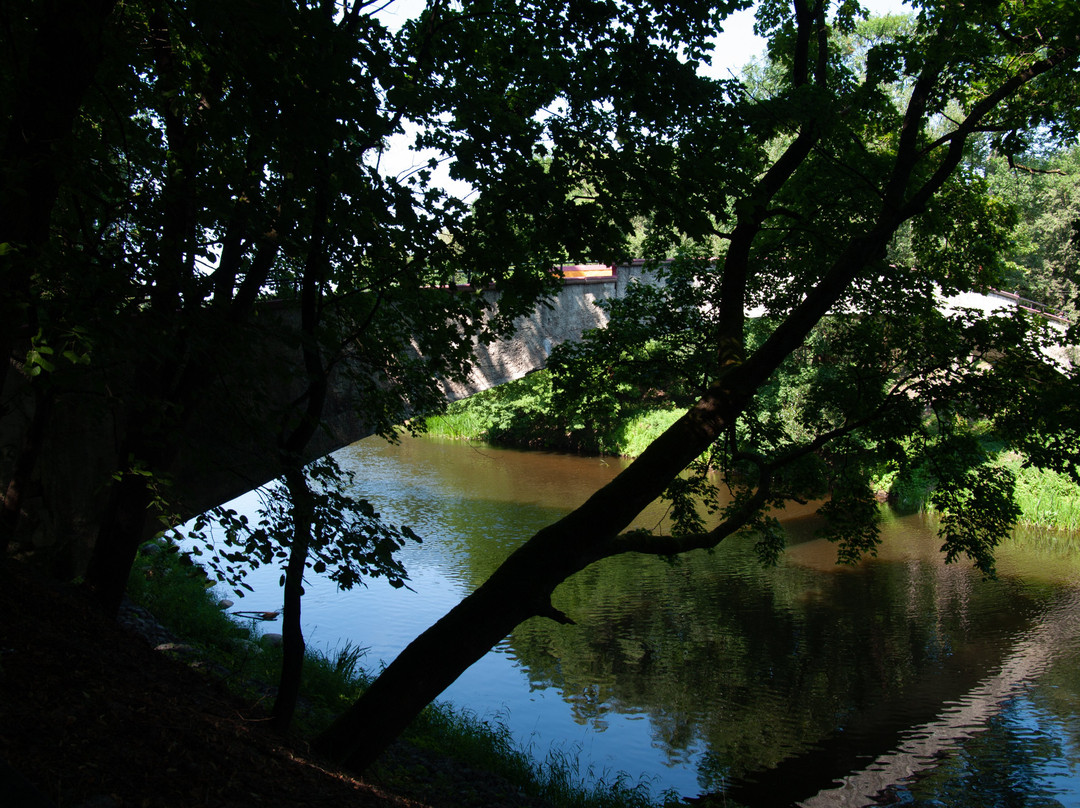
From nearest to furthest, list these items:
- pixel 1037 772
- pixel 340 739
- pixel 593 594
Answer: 1. pixel 340 739
2. pixel 1037 772
3. pixel 593 594

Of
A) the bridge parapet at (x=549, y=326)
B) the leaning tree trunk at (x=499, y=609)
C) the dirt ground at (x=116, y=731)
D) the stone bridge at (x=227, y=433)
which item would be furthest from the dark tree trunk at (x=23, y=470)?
the bridge parapet at (x=549, y=326)

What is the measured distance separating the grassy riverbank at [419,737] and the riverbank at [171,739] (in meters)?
0.02

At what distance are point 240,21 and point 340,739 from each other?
344 cm

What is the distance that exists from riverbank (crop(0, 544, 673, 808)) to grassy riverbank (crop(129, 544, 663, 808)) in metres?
0.02

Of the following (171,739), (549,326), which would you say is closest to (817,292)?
(171,739)

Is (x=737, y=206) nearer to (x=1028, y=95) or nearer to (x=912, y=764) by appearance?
(x=1028, y=95)

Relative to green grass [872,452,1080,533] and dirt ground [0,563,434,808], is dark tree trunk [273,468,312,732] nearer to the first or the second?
dirt ground [0,563,434,808]

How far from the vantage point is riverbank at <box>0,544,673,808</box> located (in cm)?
255

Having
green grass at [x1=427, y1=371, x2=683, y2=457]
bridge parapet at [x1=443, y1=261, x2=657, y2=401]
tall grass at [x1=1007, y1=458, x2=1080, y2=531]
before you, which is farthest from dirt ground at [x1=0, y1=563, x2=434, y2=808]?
green grass at [x1=427, y1=371, x2=683, y2=457]

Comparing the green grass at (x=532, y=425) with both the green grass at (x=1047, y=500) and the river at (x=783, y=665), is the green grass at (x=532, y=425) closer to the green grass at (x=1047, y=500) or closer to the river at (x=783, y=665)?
the river at (x=783, y=665)

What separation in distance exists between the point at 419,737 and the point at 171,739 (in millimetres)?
3754

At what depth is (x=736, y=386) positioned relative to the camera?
4398 millimetres

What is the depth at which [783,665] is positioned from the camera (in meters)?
8.80

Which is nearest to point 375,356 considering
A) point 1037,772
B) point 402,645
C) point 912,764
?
point 402,645
